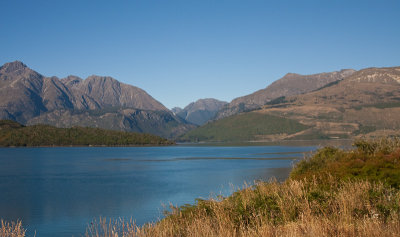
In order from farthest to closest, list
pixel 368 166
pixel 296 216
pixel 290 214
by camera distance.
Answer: pixel 368 166 < pixel 296 216 < pixel 290 214

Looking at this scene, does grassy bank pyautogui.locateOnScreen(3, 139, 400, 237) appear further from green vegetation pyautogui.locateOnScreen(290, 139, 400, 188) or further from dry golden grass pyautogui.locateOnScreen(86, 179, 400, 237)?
green vegetation pyautogui.locateOnScreen(290, 139, 400, 188)

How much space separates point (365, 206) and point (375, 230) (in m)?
4.13

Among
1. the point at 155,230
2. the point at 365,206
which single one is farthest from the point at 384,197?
the point at 155,230

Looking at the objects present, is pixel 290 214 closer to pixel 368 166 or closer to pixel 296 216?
pixel 296 216

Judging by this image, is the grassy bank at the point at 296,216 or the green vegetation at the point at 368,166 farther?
the green vegetation at the point at 368,166

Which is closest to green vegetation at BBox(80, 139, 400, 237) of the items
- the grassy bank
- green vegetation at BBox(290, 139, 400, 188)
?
the grassy bank

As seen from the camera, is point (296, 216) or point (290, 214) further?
point (296, 216)

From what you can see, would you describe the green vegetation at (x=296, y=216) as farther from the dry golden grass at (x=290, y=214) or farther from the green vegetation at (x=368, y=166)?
the green vegetation at (x=368, y=166)

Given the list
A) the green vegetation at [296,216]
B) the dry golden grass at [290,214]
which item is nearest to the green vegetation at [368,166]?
the green vegetation at [296,216]

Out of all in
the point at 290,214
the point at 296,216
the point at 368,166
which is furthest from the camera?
the point at 368,166

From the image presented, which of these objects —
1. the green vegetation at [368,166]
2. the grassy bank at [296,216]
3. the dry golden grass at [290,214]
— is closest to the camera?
the grassy bank at [296,216]

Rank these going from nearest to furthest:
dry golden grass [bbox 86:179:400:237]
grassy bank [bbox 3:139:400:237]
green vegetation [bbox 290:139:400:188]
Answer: grassy bank [bbox 3:139:400:237]
dry golden grass [bbox 86:179:400:237]
green vegetation [bbox 290:139:400:188]

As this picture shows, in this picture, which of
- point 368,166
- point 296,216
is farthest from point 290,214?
point 368,166

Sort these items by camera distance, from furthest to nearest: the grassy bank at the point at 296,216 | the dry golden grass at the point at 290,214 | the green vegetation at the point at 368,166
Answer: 1. the green vegetation at the point at 368,166
2. the dry golden grass at the point at 290,214
3. the grassy bank at the point at 296,216
